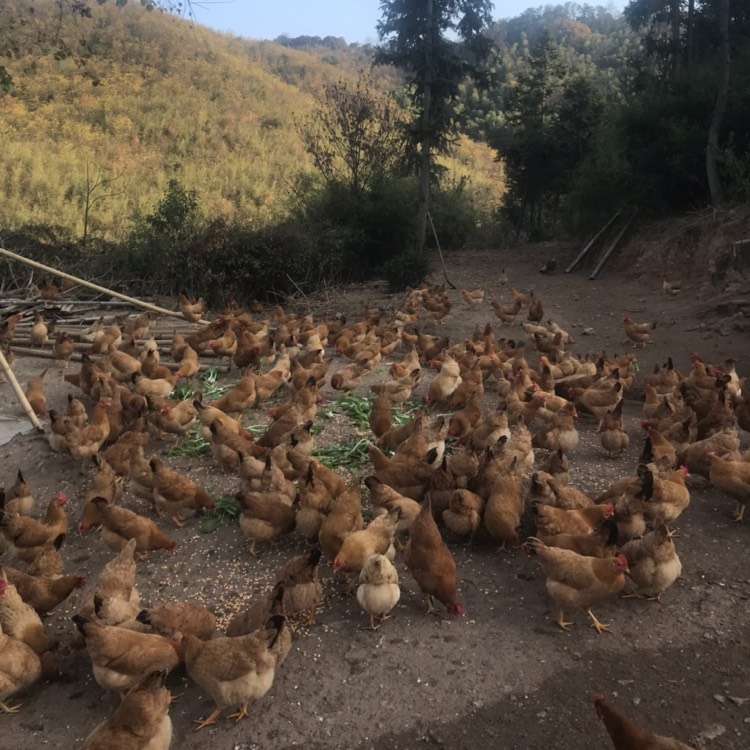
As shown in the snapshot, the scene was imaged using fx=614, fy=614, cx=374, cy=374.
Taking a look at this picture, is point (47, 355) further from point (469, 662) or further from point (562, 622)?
point (562, 622)

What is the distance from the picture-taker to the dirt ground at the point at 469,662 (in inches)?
153

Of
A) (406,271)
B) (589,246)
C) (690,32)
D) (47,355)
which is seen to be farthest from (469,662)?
(690,32)

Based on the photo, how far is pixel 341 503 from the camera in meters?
5.41

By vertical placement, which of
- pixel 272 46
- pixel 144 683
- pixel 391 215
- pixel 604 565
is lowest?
pixel 144 683

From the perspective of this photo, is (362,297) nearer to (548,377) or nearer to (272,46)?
(548,377)

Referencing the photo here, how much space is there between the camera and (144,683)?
3.47 metres

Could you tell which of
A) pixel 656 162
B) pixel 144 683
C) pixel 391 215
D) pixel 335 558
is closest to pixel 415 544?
pixel 335 558

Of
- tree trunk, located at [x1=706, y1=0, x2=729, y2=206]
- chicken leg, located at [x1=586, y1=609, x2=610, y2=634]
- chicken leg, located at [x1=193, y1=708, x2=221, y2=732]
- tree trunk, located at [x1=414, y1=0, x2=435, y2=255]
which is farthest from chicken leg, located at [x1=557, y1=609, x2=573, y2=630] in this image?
tree trunk, located at [x1=414, y1=0, x2=435, y2=255]

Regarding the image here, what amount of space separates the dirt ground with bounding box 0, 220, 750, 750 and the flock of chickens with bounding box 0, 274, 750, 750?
0.19 metres

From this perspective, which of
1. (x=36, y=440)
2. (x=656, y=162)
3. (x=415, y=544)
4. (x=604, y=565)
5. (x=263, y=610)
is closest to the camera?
(x=263, y=610)

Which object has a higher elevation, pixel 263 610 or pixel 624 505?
pixel 624 505

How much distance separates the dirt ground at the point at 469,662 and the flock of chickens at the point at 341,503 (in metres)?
0.19

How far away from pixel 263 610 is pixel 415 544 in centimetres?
130

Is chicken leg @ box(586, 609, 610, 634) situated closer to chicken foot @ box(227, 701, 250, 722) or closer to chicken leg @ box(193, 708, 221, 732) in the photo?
chicken foot @ box(227, 701, 250, 722)
